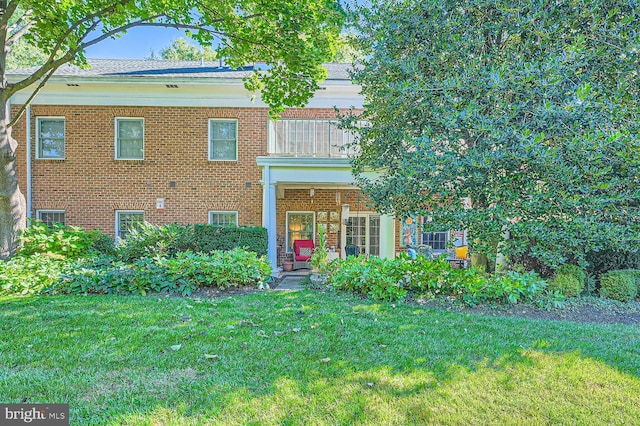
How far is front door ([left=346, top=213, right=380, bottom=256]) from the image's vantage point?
12.2 metres

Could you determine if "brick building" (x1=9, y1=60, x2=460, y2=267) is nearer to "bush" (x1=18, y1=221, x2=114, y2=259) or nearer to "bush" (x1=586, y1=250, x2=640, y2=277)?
"bush" (x1=18, y1=221, x2=114, y2=259)

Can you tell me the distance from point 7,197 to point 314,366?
315 inches

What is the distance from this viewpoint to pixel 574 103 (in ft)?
14.8

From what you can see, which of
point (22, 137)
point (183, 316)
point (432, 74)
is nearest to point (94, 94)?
point (22, 137)

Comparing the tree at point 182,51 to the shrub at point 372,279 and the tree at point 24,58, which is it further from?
the shrub at point 372,279

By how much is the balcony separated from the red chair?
3014mm

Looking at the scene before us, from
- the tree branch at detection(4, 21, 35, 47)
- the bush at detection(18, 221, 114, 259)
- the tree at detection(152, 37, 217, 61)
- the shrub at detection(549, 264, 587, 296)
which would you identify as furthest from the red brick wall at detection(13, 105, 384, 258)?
the tree at detection(152, 37, 217, 61)

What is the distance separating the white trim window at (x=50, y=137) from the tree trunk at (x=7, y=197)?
3.57 m

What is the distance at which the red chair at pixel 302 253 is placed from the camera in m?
11.0

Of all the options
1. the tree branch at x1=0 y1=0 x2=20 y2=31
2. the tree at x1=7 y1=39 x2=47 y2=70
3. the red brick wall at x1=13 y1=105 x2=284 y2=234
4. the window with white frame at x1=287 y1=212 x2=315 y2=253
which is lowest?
the window with white frame at x1=287 y1=212 x2=315 y2=253

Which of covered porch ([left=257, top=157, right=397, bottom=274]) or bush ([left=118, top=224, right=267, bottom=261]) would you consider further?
covered porch ([left=257, top=157, right=397, bottom=274])

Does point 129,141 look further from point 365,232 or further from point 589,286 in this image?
point 589,286

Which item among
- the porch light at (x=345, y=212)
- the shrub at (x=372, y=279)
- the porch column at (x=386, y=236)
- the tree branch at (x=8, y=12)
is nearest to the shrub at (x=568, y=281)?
the shrub at (x=372, y=279)

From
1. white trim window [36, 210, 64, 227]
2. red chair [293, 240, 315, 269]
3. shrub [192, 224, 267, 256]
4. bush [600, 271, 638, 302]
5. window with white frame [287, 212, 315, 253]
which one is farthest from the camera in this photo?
window with white frame [287, 212, 315, 253]
